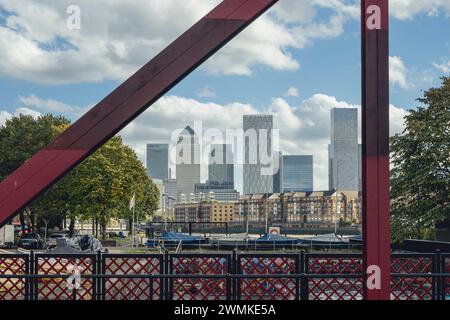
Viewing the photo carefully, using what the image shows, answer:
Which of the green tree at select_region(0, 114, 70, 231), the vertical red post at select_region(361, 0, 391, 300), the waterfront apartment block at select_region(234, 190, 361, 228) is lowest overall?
the waterfront apartment block at select_region(234, 190, 361, 228)

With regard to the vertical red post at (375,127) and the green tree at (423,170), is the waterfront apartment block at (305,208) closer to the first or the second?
the green tree at (423,170)

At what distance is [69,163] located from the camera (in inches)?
310

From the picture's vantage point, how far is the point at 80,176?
189 ft

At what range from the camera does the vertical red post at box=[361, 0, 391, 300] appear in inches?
309

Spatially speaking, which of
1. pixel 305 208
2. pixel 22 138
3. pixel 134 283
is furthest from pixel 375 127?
pixel 305 208

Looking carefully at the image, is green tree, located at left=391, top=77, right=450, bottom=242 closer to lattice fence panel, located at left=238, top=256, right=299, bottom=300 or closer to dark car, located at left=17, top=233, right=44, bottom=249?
lattice fence panel, located at left=238, top=256, right=299, bottom=300

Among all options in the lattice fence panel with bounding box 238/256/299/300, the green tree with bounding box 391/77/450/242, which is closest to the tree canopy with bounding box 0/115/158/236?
the green tree with bounding box 391/77/450/242

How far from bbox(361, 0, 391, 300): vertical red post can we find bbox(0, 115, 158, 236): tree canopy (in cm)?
5051

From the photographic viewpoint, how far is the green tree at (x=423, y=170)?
3375cm

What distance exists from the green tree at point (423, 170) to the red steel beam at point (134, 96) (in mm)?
28190

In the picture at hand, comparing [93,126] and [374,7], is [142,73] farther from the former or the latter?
[374,7]
